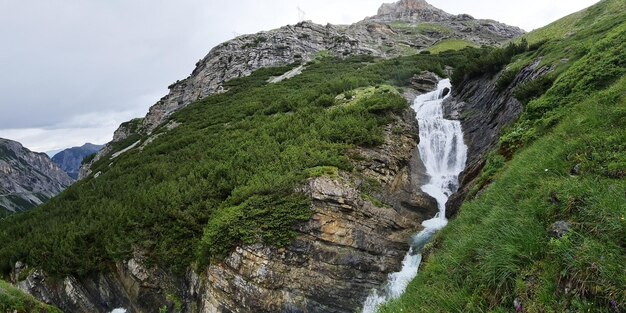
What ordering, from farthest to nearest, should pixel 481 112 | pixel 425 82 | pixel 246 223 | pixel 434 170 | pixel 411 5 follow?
pixel 411 5, pixel 425 82, pixel 481 112, pixel 434 170, pixel 246 223

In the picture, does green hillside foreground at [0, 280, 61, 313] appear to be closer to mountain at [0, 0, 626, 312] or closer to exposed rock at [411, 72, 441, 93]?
mountain at [0, 0, 626, 312]

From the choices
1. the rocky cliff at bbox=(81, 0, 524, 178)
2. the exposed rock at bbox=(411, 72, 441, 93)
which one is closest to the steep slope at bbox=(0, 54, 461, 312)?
the exposed rock at bbox=(411, 72, 441, 93)

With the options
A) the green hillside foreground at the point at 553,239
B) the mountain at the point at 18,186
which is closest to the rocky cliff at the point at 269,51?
the green hillside foreground at the point at 553,239

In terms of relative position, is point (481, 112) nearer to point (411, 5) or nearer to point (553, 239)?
point (553, 239)

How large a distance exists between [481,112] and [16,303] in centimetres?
→ 2480

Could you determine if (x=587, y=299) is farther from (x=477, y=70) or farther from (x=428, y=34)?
(x=428, y=34)

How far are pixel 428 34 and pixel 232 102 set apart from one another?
242 ft

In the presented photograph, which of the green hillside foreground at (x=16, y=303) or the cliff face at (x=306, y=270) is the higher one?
the green hillside foreground at (x=16, y=303)

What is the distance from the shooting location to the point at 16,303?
31.3ft

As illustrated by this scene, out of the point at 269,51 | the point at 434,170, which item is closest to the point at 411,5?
the point at 269,51

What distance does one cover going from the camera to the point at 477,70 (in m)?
28.9

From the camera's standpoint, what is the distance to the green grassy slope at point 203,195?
51.0 feet

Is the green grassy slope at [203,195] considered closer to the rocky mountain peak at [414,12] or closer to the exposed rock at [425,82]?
the exposed rock at [425,82]

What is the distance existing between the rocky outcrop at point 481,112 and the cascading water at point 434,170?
694 mm
